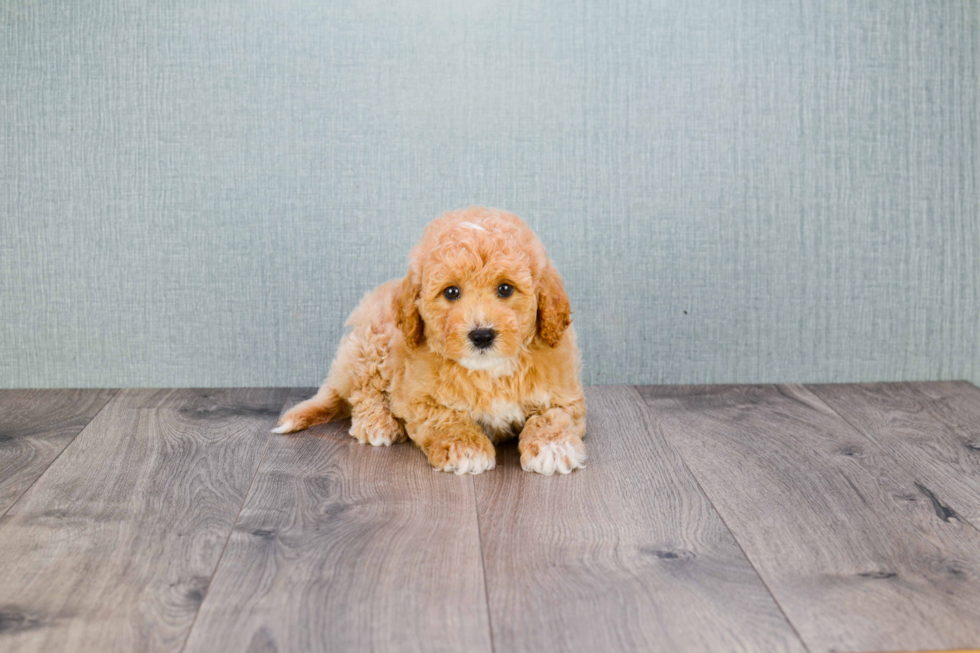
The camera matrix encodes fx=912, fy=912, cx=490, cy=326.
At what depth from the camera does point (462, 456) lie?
1.95 meters

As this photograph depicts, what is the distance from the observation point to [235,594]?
1.44m

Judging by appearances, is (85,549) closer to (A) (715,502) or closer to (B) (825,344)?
(A) (715,502)

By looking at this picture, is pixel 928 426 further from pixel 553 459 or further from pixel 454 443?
pixel 454 443

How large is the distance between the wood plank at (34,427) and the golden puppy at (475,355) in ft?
2.37

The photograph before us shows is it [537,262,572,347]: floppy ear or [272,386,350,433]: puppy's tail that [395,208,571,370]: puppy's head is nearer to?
[537,262,572,347]: floppy ear

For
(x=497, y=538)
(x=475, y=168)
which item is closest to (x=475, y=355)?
(x=497, y=538)

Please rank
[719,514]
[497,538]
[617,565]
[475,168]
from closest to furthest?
[617,565]
[497,538]
[719,514]
[475,168]

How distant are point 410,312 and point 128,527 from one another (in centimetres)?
70

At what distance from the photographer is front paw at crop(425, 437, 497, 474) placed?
1954 mm

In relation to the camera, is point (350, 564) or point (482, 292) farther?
point (482, 292)

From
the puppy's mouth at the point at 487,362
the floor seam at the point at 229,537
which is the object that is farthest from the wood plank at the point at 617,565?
the floor seam at the point at 229,537

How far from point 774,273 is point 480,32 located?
3.68 ft

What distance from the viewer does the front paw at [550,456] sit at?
1.95 meters

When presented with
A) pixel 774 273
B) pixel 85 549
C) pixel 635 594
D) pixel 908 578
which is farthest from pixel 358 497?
pixel 774 273
